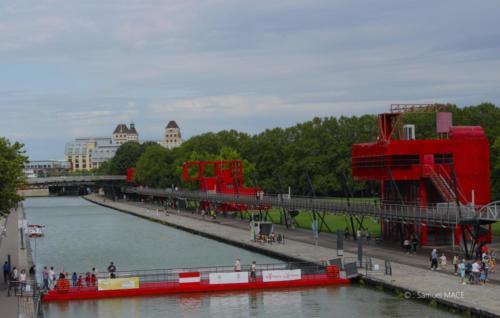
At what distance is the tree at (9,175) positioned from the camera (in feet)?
139

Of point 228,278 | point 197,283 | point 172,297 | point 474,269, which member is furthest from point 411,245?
point 172,297

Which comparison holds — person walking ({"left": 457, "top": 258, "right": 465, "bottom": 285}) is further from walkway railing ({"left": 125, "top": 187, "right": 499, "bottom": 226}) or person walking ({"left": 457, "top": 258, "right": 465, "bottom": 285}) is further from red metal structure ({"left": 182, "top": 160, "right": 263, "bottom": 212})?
red metal structure ({"left": 182, "top": 160, "right": 263, "bottom": 212})

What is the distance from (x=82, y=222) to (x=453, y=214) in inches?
2652

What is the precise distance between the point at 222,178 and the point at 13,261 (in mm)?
64112

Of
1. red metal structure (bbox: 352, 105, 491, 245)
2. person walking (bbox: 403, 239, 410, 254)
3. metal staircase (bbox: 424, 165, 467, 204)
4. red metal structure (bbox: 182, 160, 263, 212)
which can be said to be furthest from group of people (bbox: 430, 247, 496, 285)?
red metal structure (bbox: 182, 160, 263, 212)

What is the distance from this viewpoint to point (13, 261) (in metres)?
52.1

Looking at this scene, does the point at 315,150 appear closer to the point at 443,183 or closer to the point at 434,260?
the point at 443,183

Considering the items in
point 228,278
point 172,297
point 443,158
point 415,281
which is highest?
point 443,158

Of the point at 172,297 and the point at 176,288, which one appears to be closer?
the point at 172,297

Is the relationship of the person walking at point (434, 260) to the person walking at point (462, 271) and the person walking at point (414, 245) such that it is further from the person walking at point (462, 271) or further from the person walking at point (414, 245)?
the person walking at point (414, 245)

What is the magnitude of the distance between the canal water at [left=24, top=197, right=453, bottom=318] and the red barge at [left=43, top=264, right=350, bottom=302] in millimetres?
640

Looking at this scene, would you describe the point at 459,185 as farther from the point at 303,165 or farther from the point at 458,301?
the point at 303,165

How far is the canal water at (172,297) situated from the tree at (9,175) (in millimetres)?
7104

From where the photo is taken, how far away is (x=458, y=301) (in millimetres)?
33812
